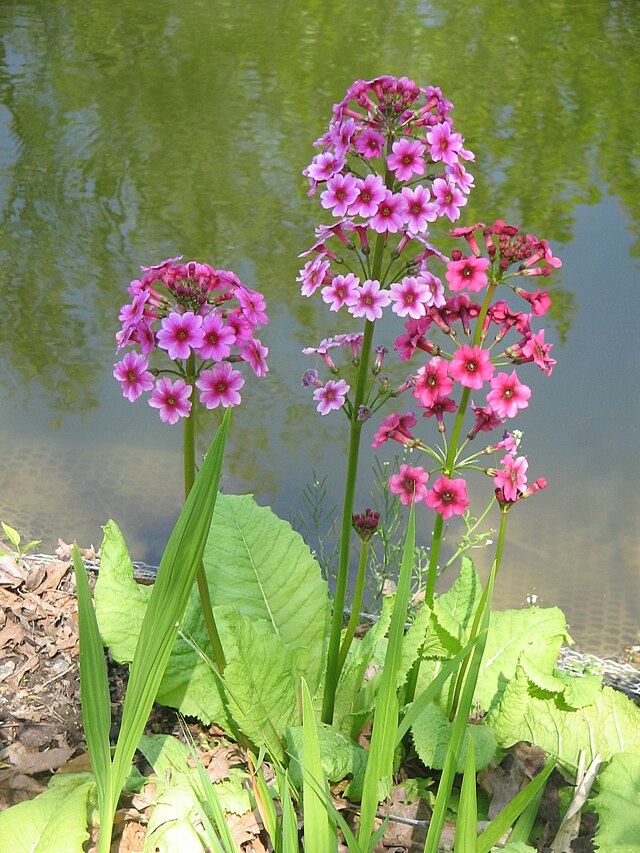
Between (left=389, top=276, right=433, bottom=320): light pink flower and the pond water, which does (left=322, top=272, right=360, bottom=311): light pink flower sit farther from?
the pond water

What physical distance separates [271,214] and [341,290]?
3.70 meters

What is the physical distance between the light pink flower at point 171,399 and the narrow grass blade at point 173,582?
A: 0.13m

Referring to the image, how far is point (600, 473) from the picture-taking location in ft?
12.4

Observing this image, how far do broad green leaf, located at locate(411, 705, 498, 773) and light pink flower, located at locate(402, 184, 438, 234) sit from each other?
1.03m

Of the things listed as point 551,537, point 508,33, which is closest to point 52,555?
point 551,537

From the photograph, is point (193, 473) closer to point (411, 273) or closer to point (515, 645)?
point (411, 273)

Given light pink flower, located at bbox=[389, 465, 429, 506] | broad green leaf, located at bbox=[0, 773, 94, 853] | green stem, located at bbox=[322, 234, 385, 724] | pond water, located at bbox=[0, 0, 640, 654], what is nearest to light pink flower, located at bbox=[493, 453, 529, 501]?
light pink flower, located at bbox=[389, 465, 429, 506]

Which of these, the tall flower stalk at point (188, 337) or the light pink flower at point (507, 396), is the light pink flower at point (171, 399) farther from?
the light pink flower at point (507, 396)

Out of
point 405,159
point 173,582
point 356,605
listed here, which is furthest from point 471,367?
point 173,582

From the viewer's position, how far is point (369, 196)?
1.77 meters

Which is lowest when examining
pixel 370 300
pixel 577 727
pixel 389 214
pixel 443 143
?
pixel 577 727

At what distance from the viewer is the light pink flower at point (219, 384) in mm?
1693

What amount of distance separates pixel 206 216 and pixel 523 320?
3676 mm

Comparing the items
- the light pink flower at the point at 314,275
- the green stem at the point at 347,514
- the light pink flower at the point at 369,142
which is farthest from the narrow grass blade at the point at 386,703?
the light pink flower at the point at 369,142
